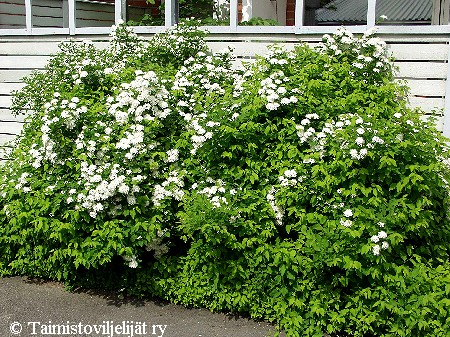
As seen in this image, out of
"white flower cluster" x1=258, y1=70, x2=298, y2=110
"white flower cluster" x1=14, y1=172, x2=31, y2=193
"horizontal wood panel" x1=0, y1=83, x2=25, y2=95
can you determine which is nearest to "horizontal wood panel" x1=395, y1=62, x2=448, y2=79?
"white flower cluster" x1=258, y1=70, x2=298, y2=110

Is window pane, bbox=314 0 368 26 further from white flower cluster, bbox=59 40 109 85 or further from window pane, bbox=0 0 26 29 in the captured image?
white flower cluster, bbox=59 40 109 85

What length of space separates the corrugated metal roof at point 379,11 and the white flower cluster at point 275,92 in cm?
646

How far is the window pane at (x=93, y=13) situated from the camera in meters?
8.19

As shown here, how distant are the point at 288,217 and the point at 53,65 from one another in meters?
3.25

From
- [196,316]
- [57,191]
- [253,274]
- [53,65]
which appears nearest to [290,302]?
[253,274]

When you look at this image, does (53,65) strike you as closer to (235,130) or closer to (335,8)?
(235,130)

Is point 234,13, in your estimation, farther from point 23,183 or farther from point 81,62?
point 23,183

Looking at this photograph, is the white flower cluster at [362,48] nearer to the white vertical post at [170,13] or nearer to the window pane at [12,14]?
the white vertical post at [170,13]

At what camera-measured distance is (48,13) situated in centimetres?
802

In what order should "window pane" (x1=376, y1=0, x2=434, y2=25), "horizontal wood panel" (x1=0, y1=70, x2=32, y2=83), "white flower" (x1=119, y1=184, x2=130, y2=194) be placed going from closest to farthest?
1. "white flower" (x1=119, y1=184, x2=130, y2=194)
2. "horizontal wood panel" (x1=0, y1=70, x2=32, y2=83)
3. "window pane" (x1=376, y1=0, x2=434, y2=25)

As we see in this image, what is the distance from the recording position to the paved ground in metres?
4.69

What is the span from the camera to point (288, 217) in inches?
193

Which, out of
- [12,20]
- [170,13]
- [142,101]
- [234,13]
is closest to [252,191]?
[142,101]

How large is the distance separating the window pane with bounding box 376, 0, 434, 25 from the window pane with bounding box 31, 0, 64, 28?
5.48m
